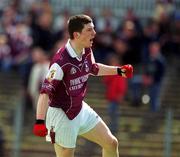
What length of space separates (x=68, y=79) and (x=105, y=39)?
316 inches

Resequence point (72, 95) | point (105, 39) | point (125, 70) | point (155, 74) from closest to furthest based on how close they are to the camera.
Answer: point (72, 95), point (125, 70), point (155, 74), point (105, 39)

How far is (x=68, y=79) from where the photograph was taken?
9.80 m

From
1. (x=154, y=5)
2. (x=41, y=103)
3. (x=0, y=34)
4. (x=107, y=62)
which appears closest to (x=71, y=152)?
(x=41, y=103)

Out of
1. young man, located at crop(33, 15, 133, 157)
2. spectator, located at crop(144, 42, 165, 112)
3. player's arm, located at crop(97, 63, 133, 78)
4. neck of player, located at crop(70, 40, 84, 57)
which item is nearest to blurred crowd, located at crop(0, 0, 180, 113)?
spectator, located at crop(144, 42, 165, 112)

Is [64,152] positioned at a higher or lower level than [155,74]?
lower

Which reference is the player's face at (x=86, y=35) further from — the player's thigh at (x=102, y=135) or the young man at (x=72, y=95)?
the player's thigh at (x=102, y=135)

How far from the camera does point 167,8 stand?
19.2 m

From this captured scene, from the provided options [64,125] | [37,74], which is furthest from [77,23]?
[37,74]

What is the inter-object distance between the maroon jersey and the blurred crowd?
6060 mm

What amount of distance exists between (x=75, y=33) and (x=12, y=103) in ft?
19.7

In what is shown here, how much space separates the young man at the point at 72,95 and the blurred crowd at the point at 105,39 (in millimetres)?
6024

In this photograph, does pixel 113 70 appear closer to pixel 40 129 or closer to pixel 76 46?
pixel 76 46

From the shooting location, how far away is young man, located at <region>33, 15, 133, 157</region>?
9711 millimetres

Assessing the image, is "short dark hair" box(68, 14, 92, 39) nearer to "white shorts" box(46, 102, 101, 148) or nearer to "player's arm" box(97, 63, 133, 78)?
"player's arm" box(97, 63, 133, 78)
